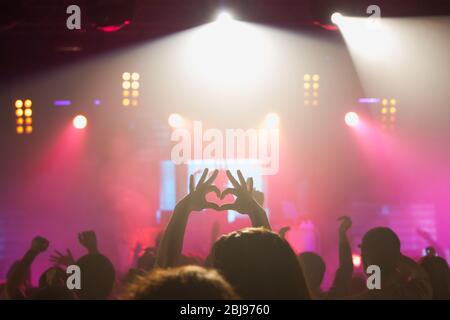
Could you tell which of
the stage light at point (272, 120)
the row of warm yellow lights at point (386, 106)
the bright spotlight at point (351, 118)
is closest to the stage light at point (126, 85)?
the stage light at point (272, 120)

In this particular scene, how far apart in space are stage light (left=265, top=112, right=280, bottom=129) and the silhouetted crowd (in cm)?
706

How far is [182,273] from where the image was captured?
1.26 m

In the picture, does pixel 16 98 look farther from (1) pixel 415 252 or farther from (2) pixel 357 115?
(1) pixel 415 252

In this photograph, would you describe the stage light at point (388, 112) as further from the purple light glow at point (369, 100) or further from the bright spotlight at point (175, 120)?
the bright spotlight at point (175, 120)

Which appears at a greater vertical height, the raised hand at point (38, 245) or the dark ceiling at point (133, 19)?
the dark ceiling at point (133, 19)

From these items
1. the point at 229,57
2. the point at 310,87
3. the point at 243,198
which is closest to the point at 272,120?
the point at 310,87

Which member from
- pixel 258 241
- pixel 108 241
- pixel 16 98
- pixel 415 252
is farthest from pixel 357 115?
pixel 258 241

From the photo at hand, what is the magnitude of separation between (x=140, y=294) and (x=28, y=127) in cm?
1051

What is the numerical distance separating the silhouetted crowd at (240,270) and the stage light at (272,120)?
23.2 feet

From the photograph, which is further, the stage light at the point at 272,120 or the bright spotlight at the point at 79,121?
the bright spotlight at the point at 79,121

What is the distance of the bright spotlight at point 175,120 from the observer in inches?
429

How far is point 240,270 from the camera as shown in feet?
5.15

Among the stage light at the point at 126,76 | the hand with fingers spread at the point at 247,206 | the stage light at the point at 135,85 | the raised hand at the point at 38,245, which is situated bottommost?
the raised hand at the point at 38,245

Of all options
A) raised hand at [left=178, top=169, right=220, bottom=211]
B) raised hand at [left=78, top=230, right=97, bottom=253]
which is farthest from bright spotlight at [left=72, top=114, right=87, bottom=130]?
raised hand at [left=178, top=169, right=220, bottom=211]
